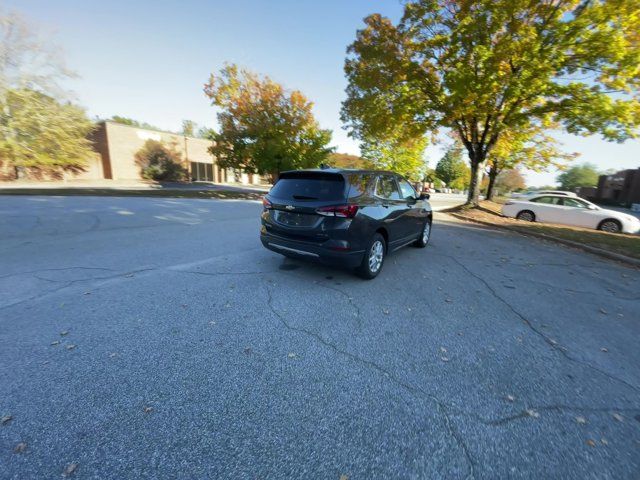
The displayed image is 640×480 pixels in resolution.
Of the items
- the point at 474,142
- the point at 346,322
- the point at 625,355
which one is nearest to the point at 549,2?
the point at 474,142

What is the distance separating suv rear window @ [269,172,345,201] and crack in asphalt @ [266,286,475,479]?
1.79 meters

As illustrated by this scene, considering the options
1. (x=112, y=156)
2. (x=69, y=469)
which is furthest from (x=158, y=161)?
(x=69, y=469)

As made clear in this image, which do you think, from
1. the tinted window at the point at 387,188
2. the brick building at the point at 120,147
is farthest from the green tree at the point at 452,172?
the tinted window at the point at 387,188

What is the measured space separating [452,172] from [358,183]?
71415mm

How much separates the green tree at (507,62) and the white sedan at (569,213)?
292 centimetres

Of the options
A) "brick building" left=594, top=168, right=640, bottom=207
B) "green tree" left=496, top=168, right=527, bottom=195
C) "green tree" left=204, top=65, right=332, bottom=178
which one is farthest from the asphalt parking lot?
"green tree" left=496, top=168, right=527, bottom=195

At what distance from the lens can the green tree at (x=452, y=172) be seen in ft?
221

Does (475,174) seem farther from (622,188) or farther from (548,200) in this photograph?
(622,188)

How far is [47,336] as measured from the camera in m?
2.93

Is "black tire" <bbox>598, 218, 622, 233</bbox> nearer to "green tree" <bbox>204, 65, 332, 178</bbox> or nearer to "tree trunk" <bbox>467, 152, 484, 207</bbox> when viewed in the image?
"tree trunk" <bbox>467, 152, 484, 207</bbox>

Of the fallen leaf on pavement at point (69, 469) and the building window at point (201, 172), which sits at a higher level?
the building window at point (201, 172)

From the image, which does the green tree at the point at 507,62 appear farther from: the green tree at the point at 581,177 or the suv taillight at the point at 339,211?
the green tree at the point at 581,177

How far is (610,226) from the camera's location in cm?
1177

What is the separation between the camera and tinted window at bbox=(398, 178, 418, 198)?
6.04 meters
